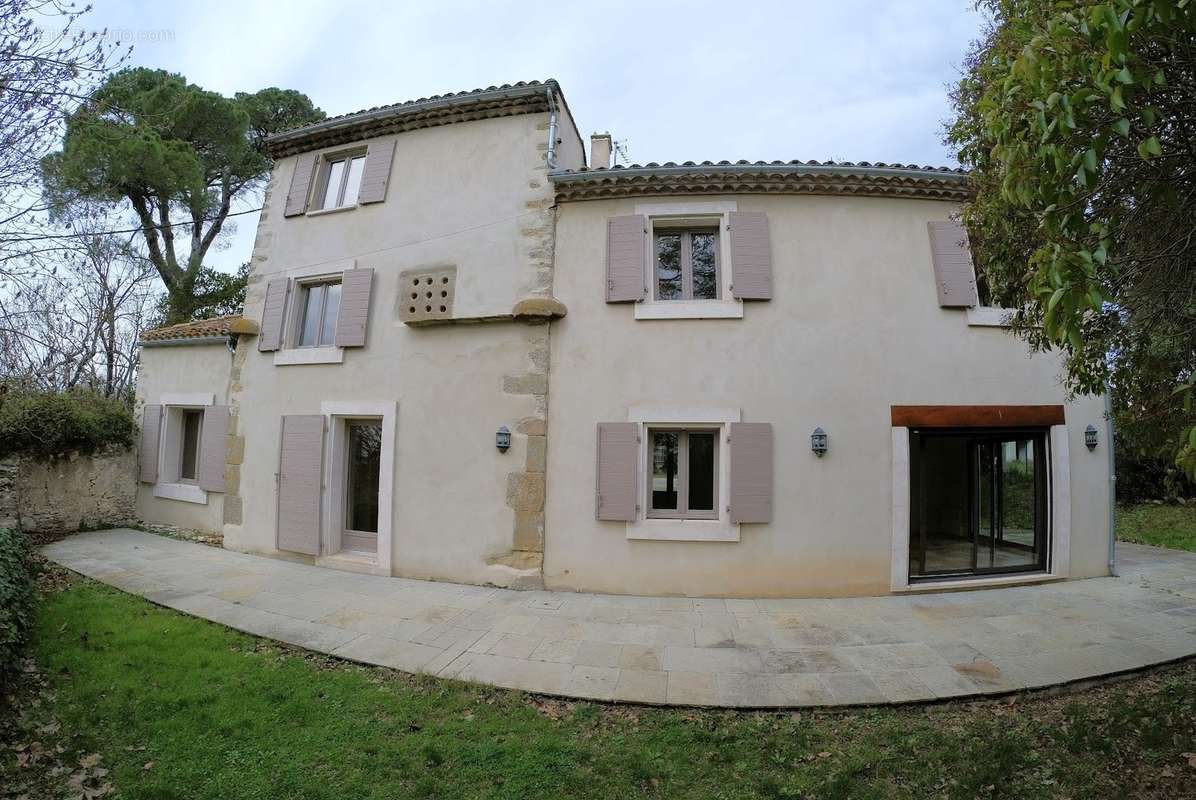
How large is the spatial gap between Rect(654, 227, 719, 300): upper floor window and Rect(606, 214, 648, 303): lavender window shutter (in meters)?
0.36

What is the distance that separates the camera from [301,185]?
8.59 meters

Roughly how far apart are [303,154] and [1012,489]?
1181 cm

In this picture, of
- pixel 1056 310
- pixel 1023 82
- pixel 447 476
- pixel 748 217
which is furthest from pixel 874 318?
pixel 447 476

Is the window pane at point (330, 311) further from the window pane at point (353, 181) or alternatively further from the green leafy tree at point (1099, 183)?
the green leafy tree at point (1099, 183)

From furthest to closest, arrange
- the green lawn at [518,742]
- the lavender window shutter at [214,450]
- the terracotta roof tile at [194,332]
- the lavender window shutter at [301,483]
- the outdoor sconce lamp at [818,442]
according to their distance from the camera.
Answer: the terracotta roof tile at [194,332]
the lavender window shutter at [214,450]
the lavender window shutter at [301,483]
the outdoor sconce lamp at [818,442]
the green lawn at [518,742]

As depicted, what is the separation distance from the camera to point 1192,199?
2988 millimetres

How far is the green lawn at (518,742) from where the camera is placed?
307 centimetres

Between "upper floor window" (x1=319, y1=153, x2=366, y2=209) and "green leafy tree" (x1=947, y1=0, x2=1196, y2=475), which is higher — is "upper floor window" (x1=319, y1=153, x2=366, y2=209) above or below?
above

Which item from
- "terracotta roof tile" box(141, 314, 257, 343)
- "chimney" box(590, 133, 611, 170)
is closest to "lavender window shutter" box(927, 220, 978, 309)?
"chimney" box(590, 133, 611, 170)

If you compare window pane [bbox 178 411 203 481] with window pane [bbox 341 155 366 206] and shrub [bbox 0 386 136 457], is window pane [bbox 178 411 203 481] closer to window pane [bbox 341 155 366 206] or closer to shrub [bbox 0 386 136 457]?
shrub [bbox 0 386 136 457]

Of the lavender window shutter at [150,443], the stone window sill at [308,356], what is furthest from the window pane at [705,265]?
the lavender window shutter at [150,443]

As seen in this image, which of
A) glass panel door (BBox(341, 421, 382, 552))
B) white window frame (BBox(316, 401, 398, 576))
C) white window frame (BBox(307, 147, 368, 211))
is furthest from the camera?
white window frame (BBox(307, 147, 368, 211))

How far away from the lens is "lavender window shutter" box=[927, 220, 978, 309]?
669cm

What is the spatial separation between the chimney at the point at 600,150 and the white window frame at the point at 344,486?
15.5ft
